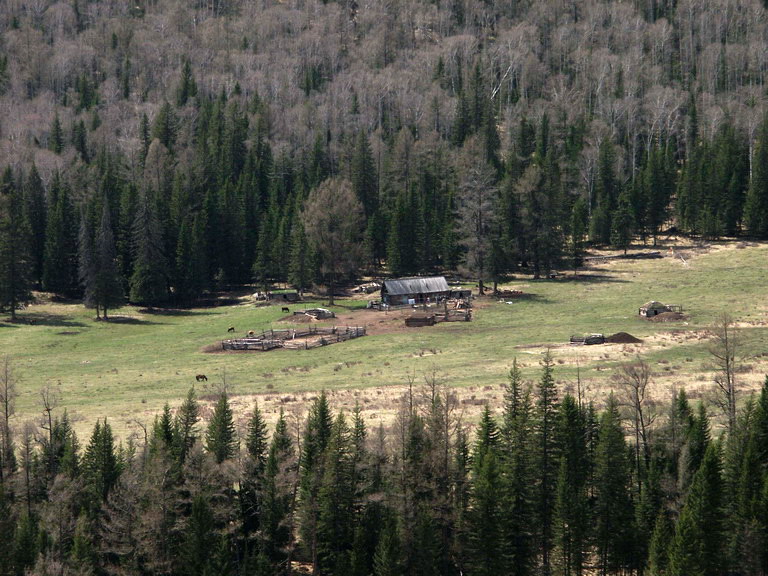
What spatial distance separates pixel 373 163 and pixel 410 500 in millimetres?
92875

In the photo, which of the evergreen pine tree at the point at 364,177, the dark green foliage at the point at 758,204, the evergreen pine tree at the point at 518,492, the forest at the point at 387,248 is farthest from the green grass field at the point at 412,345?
the evergreen pine tree at the point at 364,177

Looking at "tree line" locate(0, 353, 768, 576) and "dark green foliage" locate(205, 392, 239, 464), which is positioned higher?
"dark green foliage" locate(205, 392, 239, 464)

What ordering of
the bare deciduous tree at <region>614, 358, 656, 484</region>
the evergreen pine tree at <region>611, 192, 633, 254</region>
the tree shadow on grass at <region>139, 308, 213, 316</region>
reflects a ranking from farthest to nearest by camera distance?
the evergreen pine tree at <region>611, 192, 633, 254</region> < the tree shadow on grass at <region>139, 308, 213, 316</region> < the bare deciduous tree at <region>614, 358, 656, 484</region>

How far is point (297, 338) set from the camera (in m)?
79.9

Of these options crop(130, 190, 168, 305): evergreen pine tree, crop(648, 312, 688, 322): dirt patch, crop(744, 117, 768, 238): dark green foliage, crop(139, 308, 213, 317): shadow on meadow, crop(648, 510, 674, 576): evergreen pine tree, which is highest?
crop(744, 117, 768, 238): dark green foliage

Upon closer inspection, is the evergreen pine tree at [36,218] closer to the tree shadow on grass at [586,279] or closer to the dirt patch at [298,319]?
the dirt patch at [298,319]

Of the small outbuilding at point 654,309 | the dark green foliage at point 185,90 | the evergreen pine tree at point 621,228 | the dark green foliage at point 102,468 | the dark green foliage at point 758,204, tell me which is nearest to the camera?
the dark green foliage at point 102,468

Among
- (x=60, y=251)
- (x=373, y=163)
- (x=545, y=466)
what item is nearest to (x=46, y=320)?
(x=60, y=251)

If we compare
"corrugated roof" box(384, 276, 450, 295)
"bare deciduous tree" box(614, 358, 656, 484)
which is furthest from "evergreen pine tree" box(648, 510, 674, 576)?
"corrugated roof" box(384, 276, 450, 295)

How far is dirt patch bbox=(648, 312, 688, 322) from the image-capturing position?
77.6m

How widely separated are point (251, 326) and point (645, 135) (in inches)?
3612

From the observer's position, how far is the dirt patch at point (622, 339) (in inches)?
2731

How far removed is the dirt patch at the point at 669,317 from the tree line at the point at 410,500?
3637 centimetres

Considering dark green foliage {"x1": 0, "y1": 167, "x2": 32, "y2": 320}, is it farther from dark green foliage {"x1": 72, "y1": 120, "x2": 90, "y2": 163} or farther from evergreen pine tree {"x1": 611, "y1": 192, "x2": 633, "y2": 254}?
evergreen pine tree {"x1": 611, "y1": 192, "x2": 633, "y2": 254}
